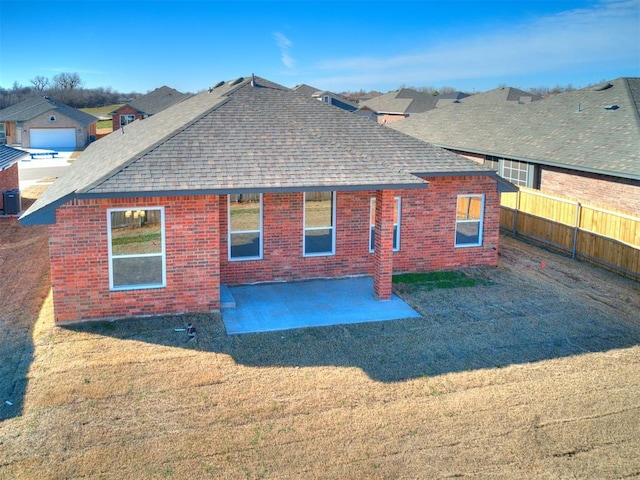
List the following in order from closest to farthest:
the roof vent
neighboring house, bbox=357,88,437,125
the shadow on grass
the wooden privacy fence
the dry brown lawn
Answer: the dry brown lawn < the shadow on grass < the wooden privacy fence < the roof vent < neighboring house, bbox=357,88,437,125

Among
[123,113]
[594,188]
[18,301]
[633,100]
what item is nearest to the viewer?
[18,301]

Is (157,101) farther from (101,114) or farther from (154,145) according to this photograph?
(154,145)

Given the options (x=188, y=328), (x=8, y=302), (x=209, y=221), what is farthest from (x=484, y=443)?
(x=8, y=302)

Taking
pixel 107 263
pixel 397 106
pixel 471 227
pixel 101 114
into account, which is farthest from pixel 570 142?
pixel 101 114

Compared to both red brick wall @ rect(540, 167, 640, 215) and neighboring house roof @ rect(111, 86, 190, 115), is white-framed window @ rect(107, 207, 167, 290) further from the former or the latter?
neighboring house roof @ rect(111, 86, 190, 115)

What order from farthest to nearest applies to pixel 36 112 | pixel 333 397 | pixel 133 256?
pixel 36 112 < pixel 133 256 < pixel 333 397

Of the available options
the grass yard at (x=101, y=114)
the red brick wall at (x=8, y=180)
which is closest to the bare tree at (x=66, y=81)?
the grass yard at (x=101, y=114)

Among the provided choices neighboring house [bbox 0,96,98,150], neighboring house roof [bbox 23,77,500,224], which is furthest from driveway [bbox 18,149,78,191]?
neighboring house roof [bbox 23,77,500,224]

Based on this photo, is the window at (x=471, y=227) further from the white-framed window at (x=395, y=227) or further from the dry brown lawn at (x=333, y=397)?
the dry brown lawn at (x=333, y=397)
